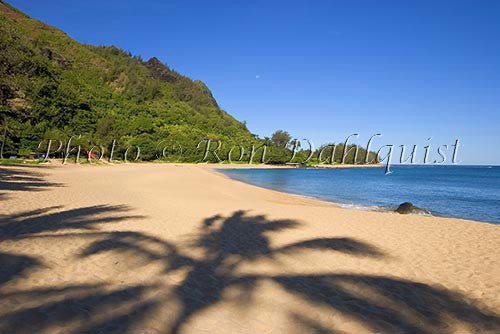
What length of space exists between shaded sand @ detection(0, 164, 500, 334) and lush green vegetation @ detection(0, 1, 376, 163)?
2053 cm

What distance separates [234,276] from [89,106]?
82451 mm

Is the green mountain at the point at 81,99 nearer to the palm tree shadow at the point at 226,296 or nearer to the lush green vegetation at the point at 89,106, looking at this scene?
the lush green vegetation at the point at 89,106

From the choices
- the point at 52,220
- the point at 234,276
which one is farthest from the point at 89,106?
the point at 234,276

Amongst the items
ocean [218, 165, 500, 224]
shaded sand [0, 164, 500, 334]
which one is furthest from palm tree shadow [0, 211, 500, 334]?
ocean [218, 165, 500, 224]

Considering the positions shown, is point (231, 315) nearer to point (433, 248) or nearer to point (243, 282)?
point (243, 282)

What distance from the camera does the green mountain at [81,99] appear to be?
2619 cm

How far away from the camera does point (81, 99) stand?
249 ft

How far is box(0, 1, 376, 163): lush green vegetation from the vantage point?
2774cm

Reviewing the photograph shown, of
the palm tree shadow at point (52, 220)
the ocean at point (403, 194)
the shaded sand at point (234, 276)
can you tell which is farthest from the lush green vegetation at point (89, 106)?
the ocean at point (403, 194)

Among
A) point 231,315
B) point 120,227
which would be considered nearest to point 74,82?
point 120,227

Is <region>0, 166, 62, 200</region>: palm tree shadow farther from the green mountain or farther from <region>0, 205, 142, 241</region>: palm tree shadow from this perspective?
the green mountain

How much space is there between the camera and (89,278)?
5.28 metres

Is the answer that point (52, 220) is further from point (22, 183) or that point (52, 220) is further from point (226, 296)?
point (22, 183)

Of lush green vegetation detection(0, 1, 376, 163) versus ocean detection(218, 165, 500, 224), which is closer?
ocean detection(218, 165, 500, 224)
